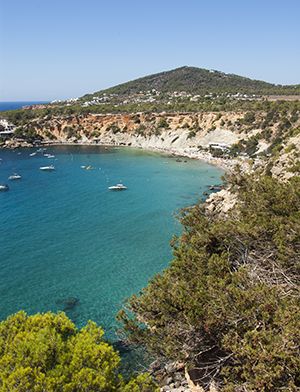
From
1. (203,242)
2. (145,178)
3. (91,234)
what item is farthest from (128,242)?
(145,178)

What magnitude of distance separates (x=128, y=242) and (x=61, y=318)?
784 inches

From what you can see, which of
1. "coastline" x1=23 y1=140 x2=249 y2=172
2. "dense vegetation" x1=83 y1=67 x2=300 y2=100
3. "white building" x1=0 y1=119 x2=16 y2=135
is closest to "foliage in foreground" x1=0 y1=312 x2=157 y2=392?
"coastline" x1=23 y1=140 x2=249 y2=172

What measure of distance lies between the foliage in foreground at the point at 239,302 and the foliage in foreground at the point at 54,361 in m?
2.30

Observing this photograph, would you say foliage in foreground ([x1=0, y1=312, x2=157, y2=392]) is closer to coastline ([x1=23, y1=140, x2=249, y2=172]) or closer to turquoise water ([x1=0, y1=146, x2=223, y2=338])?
turquoise water ([x1=0, y1=146, x2=223, y2=338])

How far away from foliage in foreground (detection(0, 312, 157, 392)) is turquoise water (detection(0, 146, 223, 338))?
917 centimetres

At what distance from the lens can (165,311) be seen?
1259cm

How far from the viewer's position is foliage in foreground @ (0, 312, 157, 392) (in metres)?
8.54

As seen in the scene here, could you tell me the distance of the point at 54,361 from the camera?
9.57 meters

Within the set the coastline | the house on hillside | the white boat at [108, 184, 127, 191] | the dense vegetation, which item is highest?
the dense vegetation

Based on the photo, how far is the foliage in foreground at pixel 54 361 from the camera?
854 centimetres

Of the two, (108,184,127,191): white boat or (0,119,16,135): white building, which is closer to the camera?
(108,184,127,191): white boat

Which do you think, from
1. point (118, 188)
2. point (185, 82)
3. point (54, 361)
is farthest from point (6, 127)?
point (185, 82)

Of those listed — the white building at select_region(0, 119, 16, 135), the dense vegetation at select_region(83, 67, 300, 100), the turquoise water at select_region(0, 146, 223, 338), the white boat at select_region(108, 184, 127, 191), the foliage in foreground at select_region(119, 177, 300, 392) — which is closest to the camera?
the foliage in foreground at select_region(119, 177, 300, 392)

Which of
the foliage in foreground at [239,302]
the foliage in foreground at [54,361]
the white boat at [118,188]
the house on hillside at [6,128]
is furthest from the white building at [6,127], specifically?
the foliage in foreground at [54,361]
